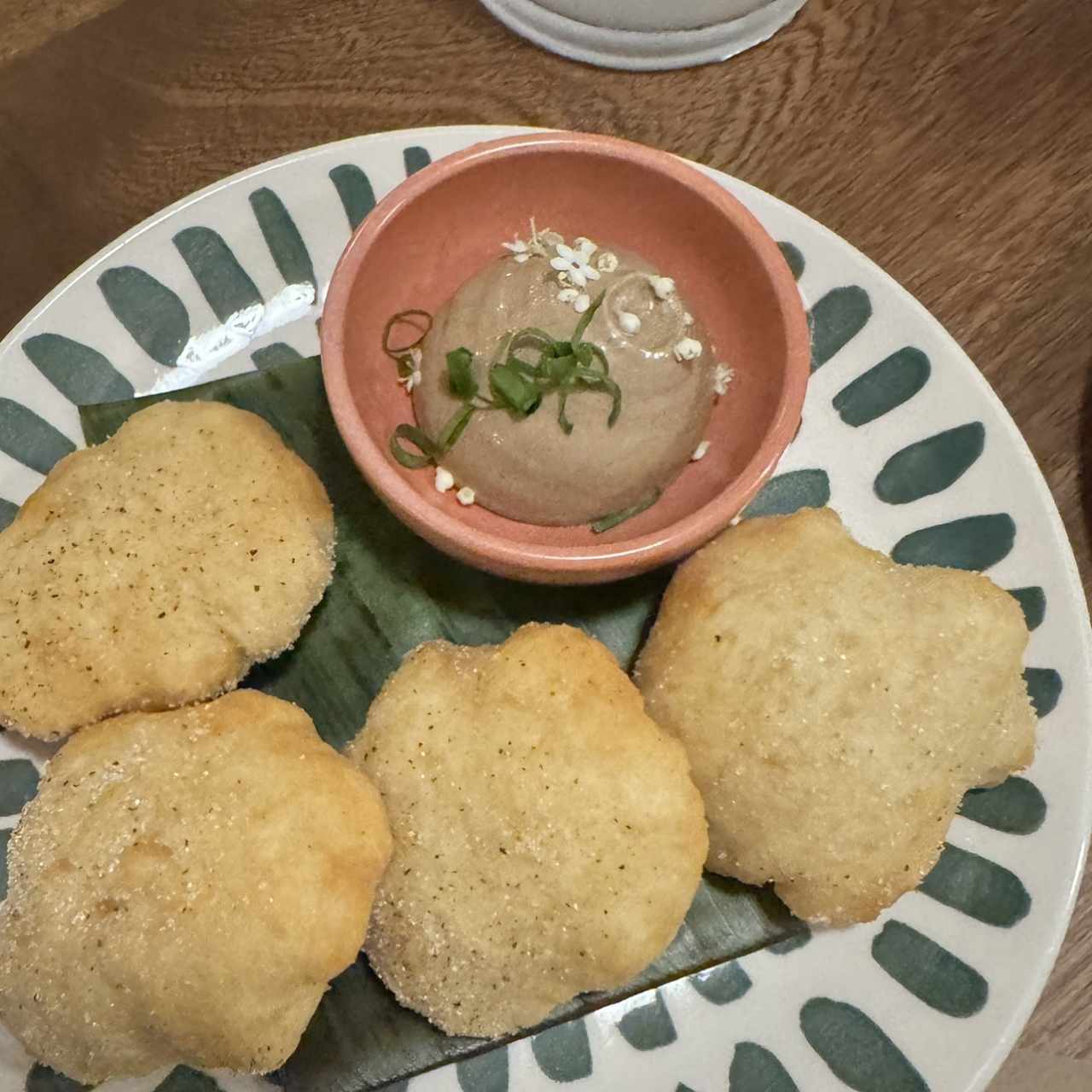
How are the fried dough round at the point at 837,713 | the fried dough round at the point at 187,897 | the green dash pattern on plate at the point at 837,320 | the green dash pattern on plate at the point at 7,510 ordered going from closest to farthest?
the fried dough round at the point at 187,897
the fried dough round at the point at 837,713
the green dash pattern on plate at the point at 7,510
the green dash pattern on plate at the point at 837,320

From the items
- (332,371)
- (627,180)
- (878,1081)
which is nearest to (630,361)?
(627,180)

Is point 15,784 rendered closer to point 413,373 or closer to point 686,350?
point 413,373

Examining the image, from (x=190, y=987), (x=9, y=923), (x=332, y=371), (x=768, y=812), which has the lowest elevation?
(x=9, y=923)

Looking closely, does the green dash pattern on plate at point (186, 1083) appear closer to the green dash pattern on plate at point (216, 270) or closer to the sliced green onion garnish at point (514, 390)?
the sliced green onion garnish at point (514, 390)

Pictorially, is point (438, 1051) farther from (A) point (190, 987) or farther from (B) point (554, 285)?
(B) point (554, 285)

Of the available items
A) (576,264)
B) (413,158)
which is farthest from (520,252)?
(413,158)

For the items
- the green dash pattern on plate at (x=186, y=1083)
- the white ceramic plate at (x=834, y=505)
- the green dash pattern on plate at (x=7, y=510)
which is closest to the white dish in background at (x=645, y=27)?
the white ceramic plate at (x=834, y=505)

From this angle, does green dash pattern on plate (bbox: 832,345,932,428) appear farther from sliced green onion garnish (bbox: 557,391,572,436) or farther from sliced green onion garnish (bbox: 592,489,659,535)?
sliced green onion garnish (bbox: 557,391,572,436)
